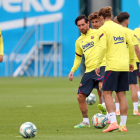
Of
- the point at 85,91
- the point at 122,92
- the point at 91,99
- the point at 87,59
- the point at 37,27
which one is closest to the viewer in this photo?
the point at 122,92

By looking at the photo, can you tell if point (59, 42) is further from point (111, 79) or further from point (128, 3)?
point (111, 79)

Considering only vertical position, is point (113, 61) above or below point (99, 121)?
above

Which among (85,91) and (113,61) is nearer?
(113,61)

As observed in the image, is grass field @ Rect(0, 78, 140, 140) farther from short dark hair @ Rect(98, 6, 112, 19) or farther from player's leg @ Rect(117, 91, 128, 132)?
short dark hair @ Rect(98, 6, 112, 19)

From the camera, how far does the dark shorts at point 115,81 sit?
20.5 ft

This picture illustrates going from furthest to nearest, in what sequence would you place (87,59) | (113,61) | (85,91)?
(87,59) < (85,91) < (113,61)

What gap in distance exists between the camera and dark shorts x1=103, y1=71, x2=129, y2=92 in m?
6.25

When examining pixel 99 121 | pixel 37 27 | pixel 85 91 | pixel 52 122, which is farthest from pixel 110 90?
pixel 37 27

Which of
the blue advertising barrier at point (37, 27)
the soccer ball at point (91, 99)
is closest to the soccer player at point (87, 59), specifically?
the soccer ball at point (91, 99)

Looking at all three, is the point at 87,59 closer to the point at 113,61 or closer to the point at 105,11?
the point at 113,61

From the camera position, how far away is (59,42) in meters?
31.3

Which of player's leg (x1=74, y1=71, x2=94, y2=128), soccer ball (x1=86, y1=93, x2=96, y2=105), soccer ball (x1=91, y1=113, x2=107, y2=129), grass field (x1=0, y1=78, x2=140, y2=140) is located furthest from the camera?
soccer ball (x1=86, y1=93, x2=96, y2=105)

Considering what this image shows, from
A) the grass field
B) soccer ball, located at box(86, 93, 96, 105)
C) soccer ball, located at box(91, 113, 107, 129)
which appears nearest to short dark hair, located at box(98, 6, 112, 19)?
soccer ball, located at box(91, 113, 107, 129)

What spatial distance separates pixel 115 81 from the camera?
20.6 ft
